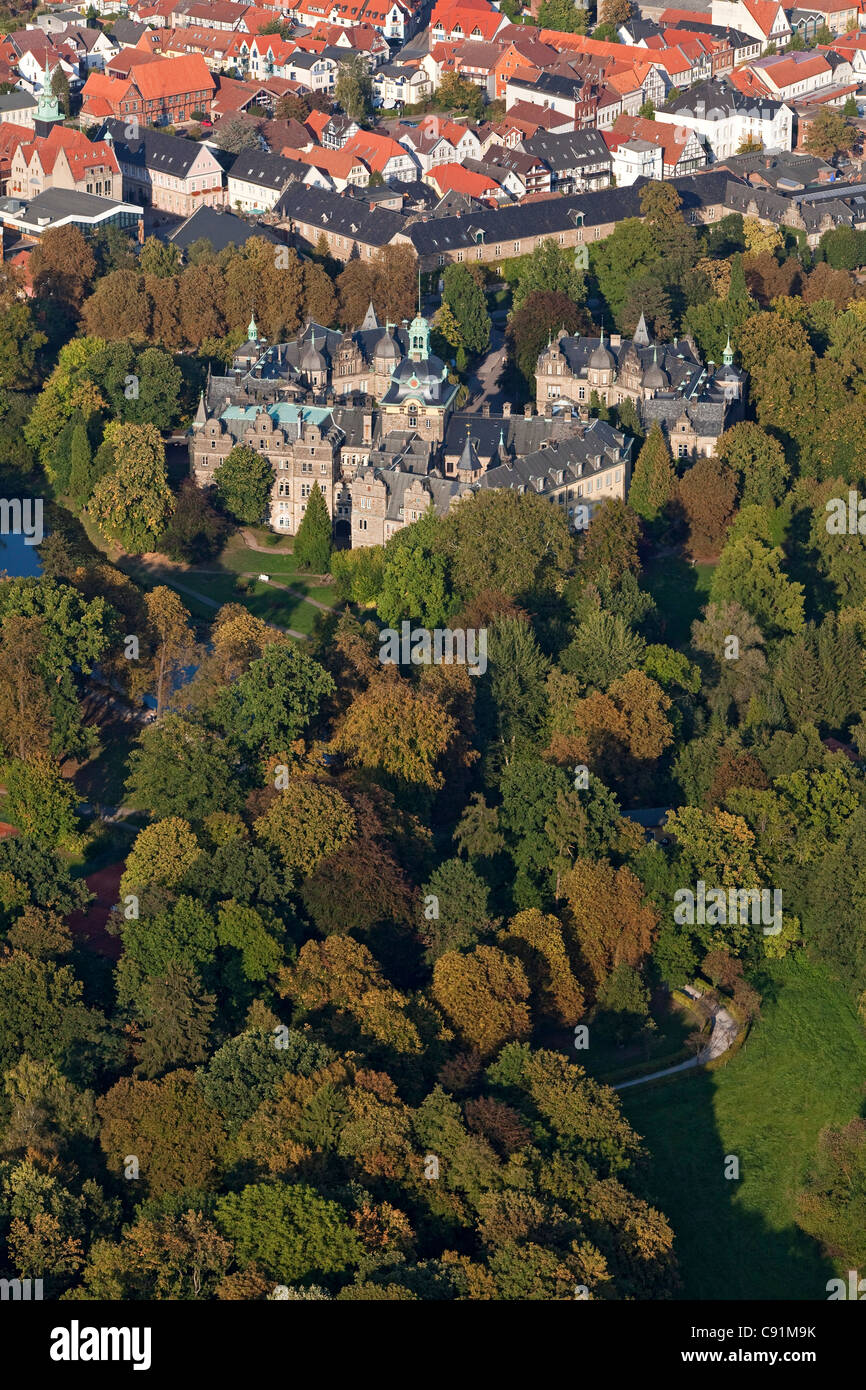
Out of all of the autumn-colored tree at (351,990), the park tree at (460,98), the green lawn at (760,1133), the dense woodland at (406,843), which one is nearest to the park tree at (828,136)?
the park tree at (460,98)

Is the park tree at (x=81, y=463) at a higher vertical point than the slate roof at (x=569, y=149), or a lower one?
lower

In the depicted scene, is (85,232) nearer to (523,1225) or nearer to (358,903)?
(358,903)

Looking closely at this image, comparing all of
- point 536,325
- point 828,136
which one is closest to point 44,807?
point 536,325

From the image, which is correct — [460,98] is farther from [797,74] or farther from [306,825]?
[306,825]

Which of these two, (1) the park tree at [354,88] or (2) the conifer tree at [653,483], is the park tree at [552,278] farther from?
(1) the park tree at [354,88]

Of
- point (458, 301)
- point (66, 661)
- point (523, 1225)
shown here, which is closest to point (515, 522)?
point (66, 661)

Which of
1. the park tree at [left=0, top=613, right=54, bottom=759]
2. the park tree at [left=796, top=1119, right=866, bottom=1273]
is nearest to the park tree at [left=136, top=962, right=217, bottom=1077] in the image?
the park tree at [left=0, top=613, right=54, bottom=759]
